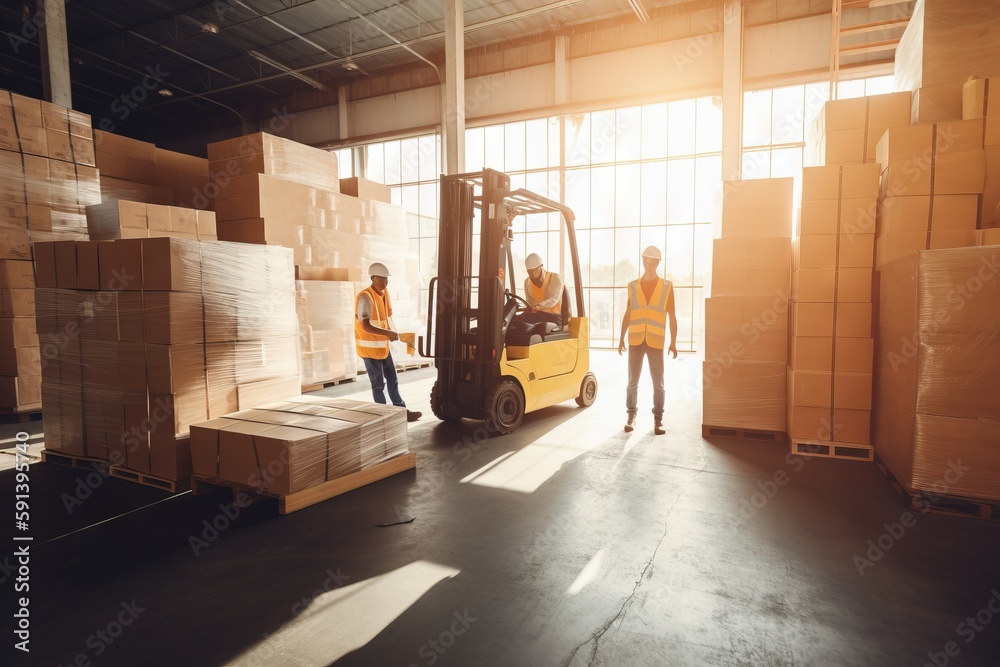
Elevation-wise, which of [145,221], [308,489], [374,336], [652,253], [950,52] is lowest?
[308,489]

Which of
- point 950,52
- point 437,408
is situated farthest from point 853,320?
point 437,408

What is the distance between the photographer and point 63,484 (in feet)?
13.4

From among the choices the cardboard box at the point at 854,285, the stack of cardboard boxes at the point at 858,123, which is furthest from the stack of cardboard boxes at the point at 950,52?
the cardboard box at the point at 854,285

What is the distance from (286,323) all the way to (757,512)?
13.5ft

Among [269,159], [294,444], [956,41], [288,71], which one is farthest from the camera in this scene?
[288,71]

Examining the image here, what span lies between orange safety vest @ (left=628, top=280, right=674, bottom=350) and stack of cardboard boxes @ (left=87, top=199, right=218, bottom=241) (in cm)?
515

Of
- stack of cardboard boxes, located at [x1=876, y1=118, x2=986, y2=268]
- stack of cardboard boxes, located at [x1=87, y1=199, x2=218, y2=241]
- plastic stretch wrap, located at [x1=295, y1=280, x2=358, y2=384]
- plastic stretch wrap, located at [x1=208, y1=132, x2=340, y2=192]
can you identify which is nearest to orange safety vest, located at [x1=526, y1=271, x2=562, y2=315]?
stack of cardboard boxes, located at [x1=876, y1=118, x2=986, y2=268]

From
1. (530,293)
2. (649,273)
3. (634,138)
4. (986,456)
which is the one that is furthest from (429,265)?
(986,456)

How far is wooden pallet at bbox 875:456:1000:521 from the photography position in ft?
10.9

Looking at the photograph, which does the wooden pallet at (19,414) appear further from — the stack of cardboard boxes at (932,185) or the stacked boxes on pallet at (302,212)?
the stack of cardboard boxes at (932,185)

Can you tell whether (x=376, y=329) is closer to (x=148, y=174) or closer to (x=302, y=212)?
(x=302, y=212)

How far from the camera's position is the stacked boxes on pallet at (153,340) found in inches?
154

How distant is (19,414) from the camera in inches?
252

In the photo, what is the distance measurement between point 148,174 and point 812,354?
33.5 ft
